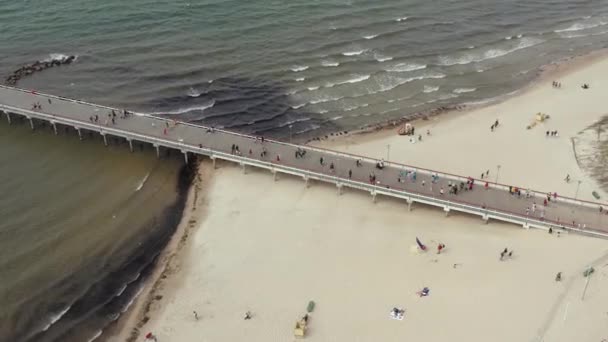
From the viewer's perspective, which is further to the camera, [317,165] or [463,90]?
[463,90]

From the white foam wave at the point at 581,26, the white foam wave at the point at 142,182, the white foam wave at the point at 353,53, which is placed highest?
→ the white foam wave at the point at 581,26

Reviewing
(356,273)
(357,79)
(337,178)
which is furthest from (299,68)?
(356,273)

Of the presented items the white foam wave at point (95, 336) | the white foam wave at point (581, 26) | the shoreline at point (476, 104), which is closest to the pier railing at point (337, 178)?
the shoreline at point (476, 104)

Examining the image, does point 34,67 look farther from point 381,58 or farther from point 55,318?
point 55,318

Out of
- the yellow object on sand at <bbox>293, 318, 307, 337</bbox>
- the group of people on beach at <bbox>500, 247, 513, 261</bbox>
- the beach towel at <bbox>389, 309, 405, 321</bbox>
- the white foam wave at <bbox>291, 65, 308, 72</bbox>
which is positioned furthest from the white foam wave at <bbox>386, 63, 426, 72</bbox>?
the yellow object on sand at <bbox>293, 318, 307, 337</bbox>

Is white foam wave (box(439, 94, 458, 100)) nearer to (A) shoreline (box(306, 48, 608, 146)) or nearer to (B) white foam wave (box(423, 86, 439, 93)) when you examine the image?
(B) white foam wave (box(423, 86, 439, 93))

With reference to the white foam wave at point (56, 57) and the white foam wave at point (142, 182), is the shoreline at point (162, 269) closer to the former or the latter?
the white foam wave at point (142, 182)
